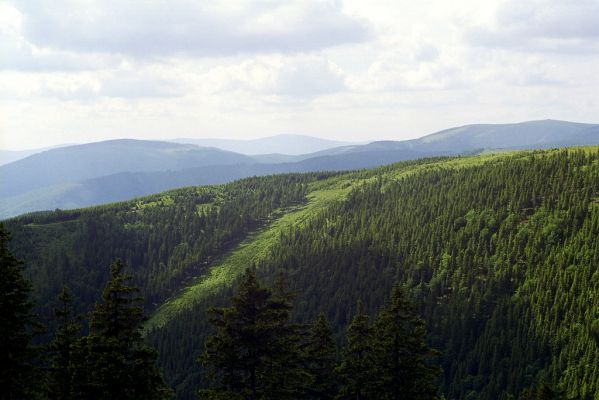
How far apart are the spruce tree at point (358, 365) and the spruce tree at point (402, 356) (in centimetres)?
131

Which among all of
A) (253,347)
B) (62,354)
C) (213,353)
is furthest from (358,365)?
(62,354)

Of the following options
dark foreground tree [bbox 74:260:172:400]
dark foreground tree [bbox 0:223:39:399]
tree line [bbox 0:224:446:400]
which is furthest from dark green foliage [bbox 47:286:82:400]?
dark foreground tree [bbox 74:260:172:400]

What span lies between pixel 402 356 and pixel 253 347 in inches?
406

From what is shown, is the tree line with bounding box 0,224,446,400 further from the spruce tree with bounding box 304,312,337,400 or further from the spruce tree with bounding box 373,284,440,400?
the spruce tree with bounding box 304,312,337,400

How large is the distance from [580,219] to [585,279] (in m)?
32.1

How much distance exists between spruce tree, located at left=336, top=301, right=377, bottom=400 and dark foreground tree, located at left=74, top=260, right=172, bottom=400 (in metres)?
14.1

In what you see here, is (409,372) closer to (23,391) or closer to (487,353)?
(23,391)

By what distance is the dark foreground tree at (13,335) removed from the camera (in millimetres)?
27547

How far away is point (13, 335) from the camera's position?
28.0 m

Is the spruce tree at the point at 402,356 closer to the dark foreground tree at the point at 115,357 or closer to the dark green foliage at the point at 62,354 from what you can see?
the dark foreground tree at the point at 115,357

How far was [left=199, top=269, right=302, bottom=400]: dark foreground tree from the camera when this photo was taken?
2956 cm

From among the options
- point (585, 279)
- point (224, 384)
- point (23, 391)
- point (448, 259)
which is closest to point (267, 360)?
point (224, 384)

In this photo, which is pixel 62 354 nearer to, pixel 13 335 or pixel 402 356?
pixel 13 335

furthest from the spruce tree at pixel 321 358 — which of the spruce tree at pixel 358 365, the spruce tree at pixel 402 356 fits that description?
the spruce tree at pixel 402 356
